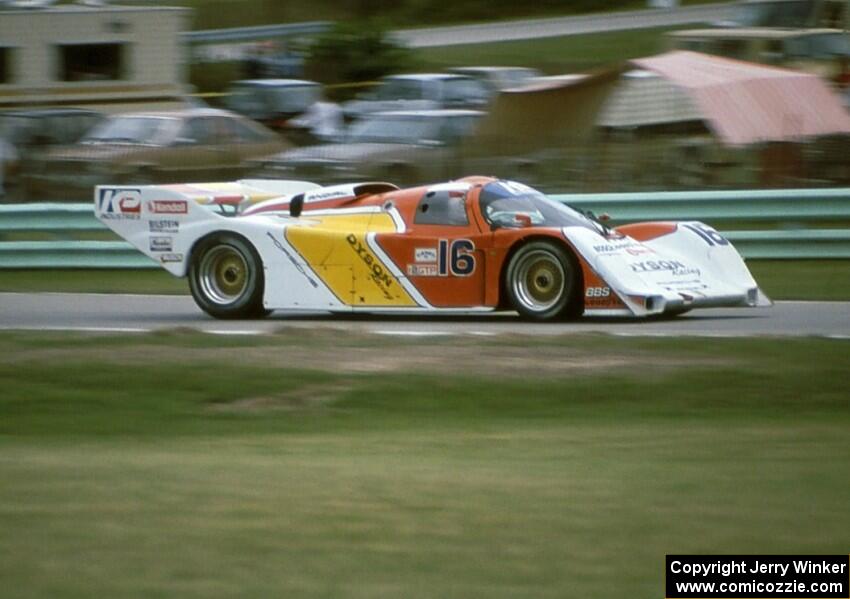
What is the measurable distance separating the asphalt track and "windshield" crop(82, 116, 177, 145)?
26.7 ft

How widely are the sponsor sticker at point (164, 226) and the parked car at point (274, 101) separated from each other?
16.7m

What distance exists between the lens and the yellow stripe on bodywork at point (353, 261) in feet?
40.9

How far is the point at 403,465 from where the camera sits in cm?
671

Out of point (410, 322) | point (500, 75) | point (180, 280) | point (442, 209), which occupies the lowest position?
point (180, 280)

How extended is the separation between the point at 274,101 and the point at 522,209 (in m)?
19.2

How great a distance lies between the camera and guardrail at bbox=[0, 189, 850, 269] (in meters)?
15.8

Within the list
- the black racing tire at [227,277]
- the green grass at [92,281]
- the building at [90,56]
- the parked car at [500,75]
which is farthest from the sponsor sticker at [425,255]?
the parked car at [500,75]

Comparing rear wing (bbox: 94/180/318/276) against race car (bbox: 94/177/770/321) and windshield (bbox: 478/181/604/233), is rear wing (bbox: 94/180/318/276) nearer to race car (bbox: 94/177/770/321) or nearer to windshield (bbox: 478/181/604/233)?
race car (bbox: 94/177/770/321)

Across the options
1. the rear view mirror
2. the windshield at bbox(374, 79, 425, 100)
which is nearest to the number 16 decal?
the rear view mirror

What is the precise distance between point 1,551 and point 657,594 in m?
2.17

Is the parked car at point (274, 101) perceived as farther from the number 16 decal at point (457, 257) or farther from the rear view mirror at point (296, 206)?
the number 16 decal at point (457, 257)

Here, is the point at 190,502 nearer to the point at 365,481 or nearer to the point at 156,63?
the point at 365,481

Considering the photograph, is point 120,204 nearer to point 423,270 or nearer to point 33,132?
point 423,270

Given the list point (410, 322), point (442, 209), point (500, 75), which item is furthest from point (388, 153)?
point (500, 75)
